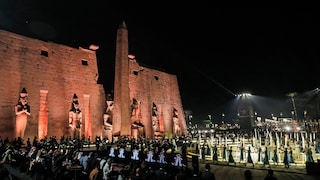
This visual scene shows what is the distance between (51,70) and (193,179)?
74.0ft

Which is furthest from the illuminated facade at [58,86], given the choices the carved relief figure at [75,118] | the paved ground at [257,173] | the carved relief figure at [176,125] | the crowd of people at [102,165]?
the paved ground at [257,173]

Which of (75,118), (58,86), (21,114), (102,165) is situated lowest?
(102,165)

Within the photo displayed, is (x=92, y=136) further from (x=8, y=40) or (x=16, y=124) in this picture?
(x=8, y=40)

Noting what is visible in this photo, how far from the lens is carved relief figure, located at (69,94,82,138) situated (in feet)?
75.7

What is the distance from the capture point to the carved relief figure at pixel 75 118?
2308cm

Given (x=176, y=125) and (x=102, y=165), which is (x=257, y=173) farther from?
(x=176, y=125)

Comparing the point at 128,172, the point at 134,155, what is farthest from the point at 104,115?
the point at 128,172

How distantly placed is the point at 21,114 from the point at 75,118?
198 inches

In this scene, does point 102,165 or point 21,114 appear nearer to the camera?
point 102,165

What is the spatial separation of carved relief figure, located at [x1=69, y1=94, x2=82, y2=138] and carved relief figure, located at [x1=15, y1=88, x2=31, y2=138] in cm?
413

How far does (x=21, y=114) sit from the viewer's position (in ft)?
64.3

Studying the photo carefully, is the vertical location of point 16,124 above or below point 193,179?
above

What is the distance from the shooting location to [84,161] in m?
9.83

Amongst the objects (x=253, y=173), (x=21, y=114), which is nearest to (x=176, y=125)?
(x=21, y=114)
